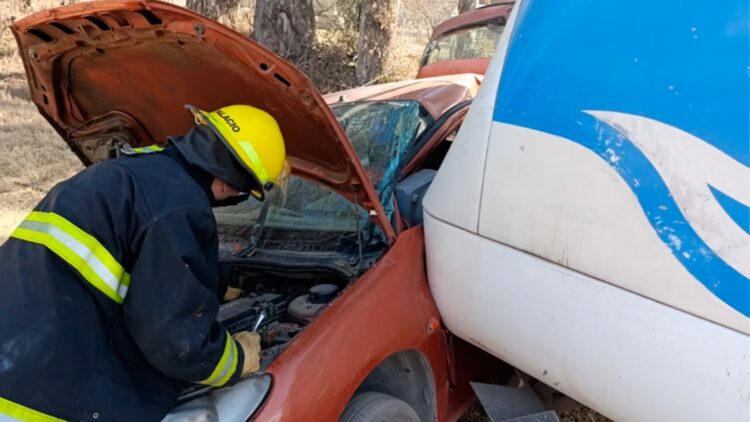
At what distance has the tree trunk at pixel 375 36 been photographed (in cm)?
852

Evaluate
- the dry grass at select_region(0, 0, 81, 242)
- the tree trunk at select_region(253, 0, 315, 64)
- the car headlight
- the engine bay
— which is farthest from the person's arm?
the tree trunk at select_region(253, 0, 315, 64)

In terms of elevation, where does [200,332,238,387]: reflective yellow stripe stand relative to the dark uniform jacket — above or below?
below

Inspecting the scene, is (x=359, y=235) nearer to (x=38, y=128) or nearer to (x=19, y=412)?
(x=19, y=412)

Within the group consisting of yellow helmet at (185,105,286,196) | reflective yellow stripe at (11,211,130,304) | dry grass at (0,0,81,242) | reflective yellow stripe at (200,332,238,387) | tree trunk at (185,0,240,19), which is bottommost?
dry grass at (0,0,81,242)

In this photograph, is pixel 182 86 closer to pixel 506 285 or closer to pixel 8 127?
pixel 506 285

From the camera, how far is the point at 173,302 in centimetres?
158

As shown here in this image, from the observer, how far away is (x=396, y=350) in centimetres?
219

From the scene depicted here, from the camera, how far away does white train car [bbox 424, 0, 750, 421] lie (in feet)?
4.83

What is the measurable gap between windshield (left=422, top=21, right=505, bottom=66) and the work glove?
12.4 ft

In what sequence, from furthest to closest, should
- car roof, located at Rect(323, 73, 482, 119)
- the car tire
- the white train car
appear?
car roof, located at Rect(323, 73, 482, 119) → the car tire → the white train car

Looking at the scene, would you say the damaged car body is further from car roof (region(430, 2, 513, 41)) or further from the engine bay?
car roof (region(430, 2, 513, 41))

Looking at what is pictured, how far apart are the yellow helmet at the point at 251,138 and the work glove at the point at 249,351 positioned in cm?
51

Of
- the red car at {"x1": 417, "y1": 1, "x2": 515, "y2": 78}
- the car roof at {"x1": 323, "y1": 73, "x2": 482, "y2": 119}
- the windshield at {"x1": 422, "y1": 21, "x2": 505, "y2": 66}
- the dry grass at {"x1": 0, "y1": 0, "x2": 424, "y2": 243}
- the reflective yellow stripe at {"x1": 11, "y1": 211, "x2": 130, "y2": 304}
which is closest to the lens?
the reflective yellow stripe at {"x1": 11, "y1": 211, "x2": 130, "y2": 304}

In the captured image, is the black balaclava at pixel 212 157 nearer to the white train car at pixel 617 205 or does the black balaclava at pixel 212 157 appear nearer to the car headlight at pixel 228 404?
the car headlight at pixel 228 404
